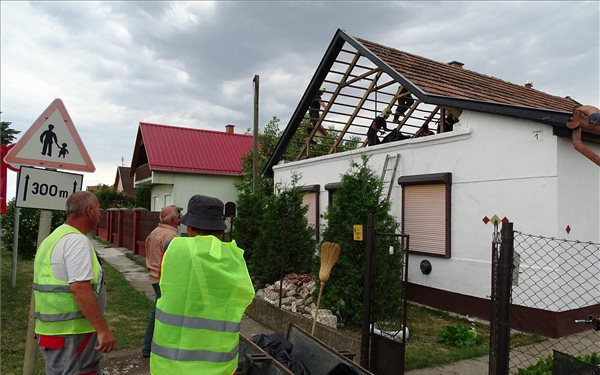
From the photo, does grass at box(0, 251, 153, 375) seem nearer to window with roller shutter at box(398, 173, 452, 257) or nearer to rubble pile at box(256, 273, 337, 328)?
rubble pile at box(256, 273, 337, 328)

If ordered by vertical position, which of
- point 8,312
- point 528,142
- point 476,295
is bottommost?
point 8,312

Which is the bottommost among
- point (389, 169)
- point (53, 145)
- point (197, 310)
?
→ point (197, 310)

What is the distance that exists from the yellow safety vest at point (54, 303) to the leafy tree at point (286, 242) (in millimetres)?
6368

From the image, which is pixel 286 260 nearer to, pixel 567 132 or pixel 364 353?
pixel 364 353

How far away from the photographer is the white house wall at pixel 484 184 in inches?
275

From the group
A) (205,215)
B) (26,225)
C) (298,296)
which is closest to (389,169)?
(298,296)

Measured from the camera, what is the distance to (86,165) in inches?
174

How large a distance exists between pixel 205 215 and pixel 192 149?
79.3ft

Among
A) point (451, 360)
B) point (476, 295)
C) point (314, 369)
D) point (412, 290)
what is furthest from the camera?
point (412, 290)

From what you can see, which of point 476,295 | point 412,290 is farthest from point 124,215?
point 476,295

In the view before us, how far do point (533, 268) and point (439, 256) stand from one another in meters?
1.88

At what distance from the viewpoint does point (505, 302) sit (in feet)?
10.3

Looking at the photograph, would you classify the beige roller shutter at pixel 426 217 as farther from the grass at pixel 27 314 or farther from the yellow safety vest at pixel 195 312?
the yellow safety vest at pixel 195 312

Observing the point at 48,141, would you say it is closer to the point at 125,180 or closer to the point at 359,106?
the point at 359,106
